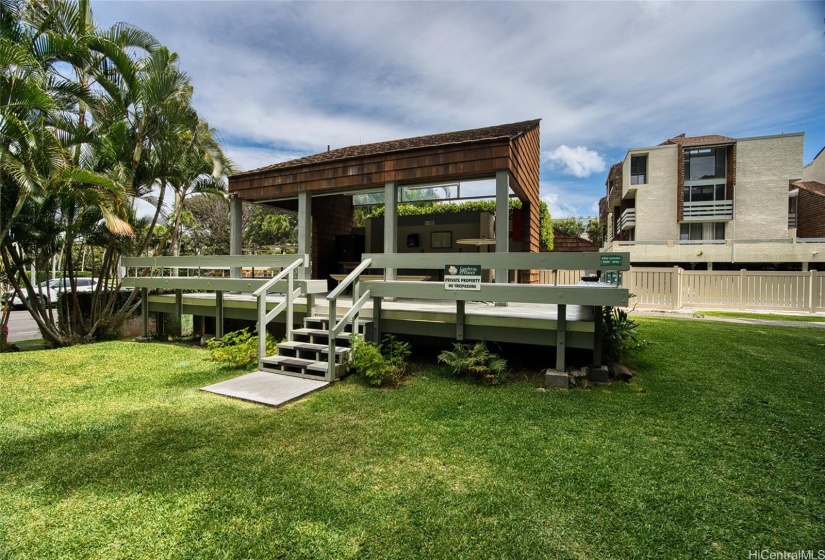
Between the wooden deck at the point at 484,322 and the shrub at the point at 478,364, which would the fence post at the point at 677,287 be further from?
the shrub at the point at 478,364

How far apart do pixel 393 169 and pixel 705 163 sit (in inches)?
978

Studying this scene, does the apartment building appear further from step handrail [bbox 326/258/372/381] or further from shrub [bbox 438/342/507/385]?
step handrail [bbox 326/258/372/381]

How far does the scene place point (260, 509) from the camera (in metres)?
2.25

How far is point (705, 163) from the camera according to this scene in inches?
938

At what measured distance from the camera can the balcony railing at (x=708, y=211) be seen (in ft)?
75.5

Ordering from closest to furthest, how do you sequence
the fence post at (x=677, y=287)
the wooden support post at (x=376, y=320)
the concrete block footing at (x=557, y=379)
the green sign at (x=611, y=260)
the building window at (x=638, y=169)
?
1. the green sign at (x=611, y=260)
2. the concrete block footing at (x=557, y=379)
3. the wooden support post at (x=376, y=320)
4. the fence post at (x=677, y=287)
5. the building window at (x=638, y=169)

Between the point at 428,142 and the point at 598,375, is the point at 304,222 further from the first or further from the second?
the point at 598,375

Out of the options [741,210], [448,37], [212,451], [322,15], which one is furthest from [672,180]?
[212,451]

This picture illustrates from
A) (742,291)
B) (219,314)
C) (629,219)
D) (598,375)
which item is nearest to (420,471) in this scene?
(598,375)

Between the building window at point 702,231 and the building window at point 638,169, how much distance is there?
12.6 ft

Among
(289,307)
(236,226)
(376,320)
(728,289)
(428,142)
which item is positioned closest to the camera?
(376,320)

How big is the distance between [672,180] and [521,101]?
17.5m

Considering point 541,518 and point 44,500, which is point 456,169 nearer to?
point 541,518

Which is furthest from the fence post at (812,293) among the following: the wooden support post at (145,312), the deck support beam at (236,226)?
the wooden support post at (145,312)
